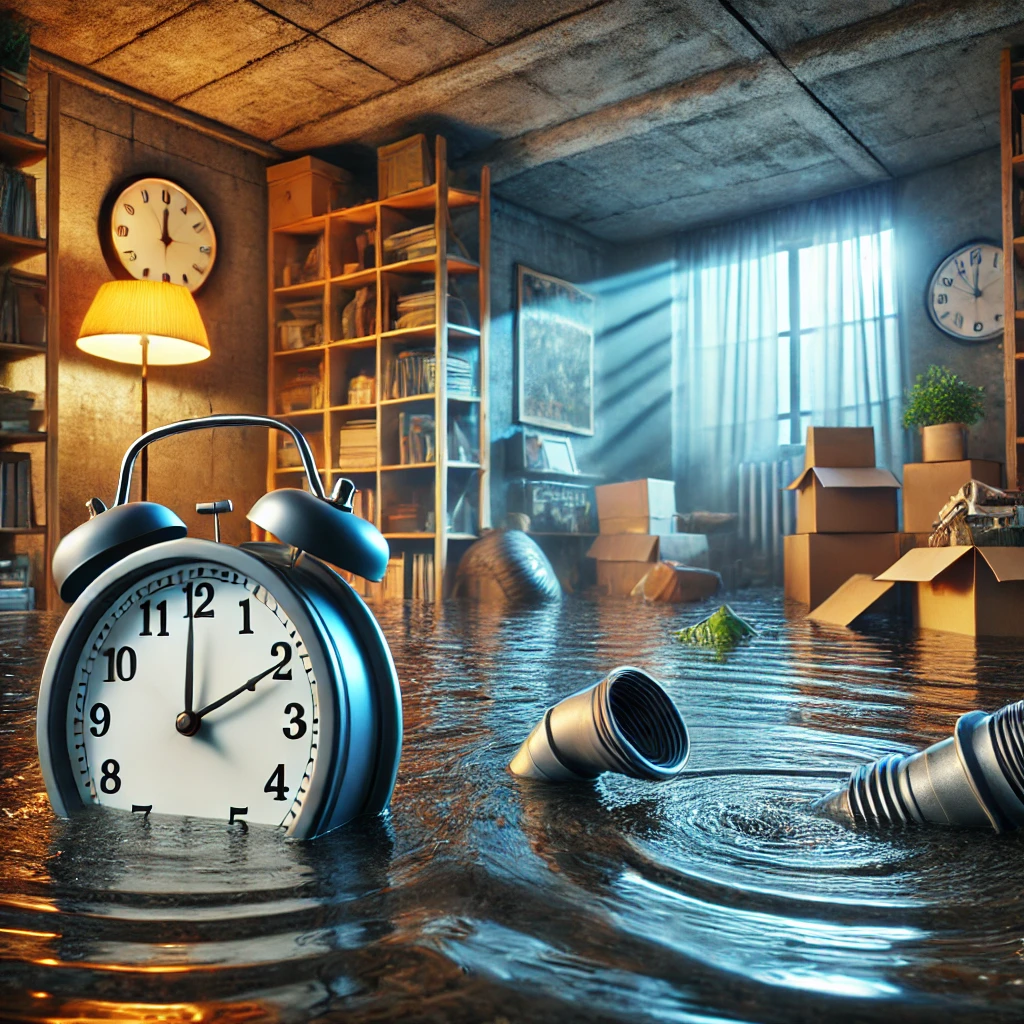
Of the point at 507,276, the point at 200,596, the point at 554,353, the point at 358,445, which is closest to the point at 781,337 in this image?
the point at 554,353

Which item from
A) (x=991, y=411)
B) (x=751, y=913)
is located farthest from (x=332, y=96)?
(x=751, y=913)

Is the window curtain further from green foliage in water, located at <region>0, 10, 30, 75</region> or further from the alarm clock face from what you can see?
the alarm clock face

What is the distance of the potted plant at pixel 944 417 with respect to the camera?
13.6ft

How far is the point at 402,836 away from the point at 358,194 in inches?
237

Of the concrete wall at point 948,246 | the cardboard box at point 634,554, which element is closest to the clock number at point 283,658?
the cardboard box at point 634,554

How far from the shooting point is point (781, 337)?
707cm

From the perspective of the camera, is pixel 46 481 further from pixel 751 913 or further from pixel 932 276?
pixel 932 276

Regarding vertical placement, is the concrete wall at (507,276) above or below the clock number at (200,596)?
above

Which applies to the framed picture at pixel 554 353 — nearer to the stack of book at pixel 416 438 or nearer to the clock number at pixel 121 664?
the stack of book at pixel 416 438

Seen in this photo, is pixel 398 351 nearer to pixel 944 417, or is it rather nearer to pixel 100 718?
pixel 944 417

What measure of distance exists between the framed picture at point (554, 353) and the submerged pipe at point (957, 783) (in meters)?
6.00

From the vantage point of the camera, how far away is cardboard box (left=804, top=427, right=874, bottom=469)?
4.43 m

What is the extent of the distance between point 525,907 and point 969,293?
20.7ft

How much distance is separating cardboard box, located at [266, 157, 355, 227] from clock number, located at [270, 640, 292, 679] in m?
5.54
